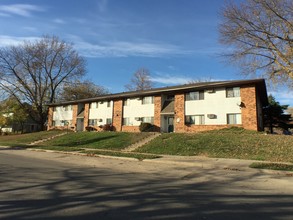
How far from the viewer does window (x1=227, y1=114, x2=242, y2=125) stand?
84.0 ft

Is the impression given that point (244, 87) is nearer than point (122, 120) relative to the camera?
Yes

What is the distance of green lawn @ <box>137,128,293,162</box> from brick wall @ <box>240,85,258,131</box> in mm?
2190

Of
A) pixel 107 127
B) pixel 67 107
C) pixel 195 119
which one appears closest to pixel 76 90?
pixel 67 107

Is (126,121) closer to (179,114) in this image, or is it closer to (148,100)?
(148,100)

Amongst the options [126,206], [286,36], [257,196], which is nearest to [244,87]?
[286,36]

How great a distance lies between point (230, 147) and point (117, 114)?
2055 cm

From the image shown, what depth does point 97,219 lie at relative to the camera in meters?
4.54

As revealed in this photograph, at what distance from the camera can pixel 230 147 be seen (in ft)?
57.5

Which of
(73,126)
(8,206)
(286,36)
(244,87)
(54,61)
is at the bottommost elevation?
(8,206)

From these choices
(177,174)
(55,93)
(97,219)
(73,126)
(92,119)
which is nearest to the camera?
(97,219)

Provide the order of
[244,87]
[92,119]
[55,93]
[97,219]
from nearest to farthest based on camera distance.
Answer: [97,219] < [244,87] < [92,119] < [55,93]

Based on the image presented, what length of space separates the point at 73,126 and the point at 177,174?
3472 centimetres

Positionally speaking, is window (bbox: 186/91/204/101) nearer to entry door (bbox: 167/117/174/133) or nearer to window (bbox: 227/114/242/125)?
entry door (bbox: 167/117/174/133)

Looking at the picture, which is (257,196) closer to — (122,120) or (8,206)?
(8,206)
